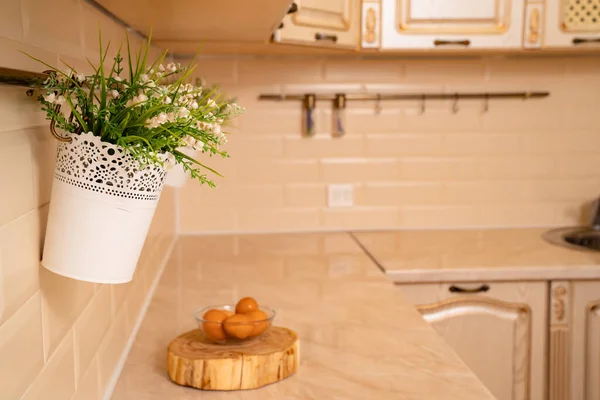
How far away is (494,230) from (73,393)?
218 centimetres

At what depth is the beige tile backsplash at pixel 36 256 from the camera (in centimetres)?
72

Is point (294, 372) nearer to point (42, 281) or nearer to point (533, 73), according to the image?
point (42, 281)

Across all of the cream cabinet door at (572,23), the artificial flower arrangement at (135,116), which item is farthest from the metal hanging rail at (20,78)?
the cream cabinet door at (572,23)

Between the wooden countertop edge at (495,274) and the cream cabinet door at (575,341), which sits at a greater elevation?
the wooden countertop edge at (495,274)

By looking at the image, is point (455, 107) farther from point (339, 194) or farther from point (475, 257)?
point (475, 257)

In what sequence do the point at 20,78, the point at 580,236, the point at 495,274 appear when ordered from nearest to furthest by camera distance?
1. the point at 20,78
2. the point at 495,274
3. the point at 580,236

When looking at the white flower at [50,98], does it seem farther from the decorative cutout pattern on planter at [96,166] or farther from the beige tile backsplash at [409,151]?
the beige tile backsplash at [409,151]

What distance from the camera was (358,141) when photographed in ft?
9.18

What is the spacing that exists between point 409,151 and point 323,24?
80 cm

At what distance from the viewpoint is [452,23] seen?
7.80ft

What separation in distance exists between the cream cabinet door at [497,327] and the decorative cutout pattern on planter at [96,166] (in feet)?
5.12

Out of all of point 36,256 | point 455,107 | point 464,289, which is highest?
point 455,107

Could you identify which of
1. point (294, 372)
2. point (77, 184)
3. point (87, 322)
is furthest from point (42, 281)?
point (294, 372)

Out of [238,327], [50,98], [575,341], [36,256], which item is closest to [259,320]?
[238,327]
